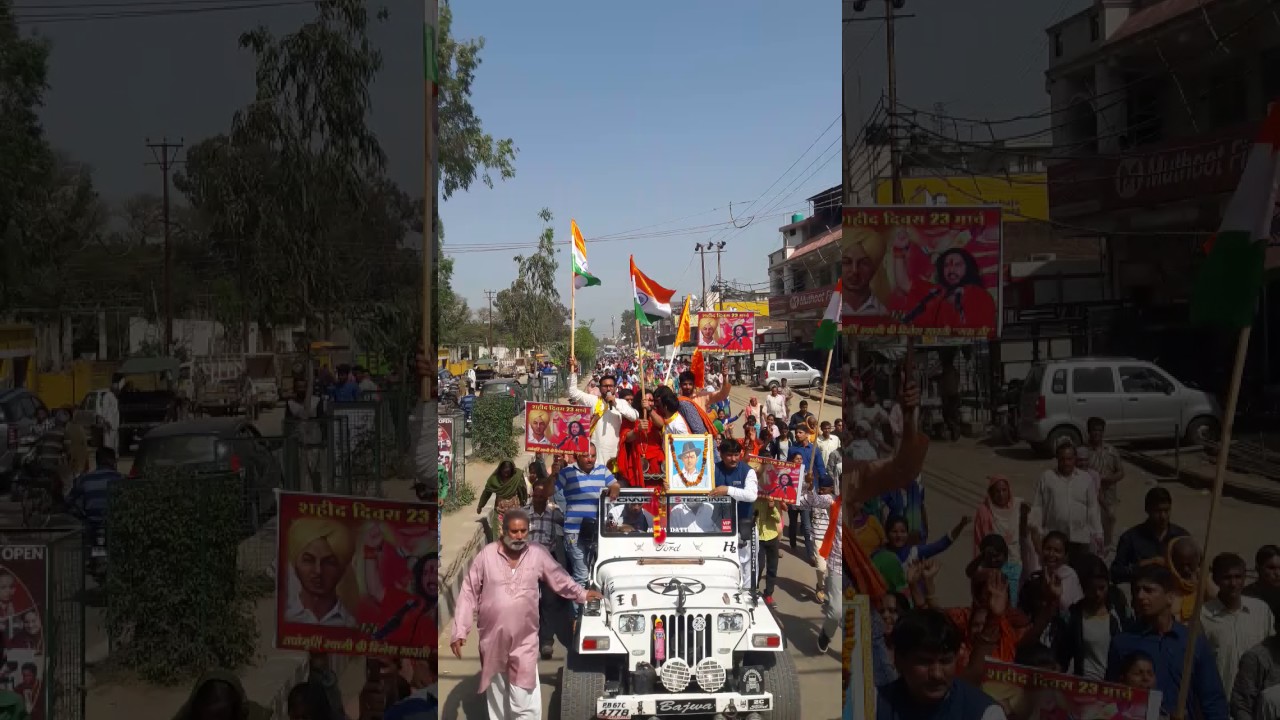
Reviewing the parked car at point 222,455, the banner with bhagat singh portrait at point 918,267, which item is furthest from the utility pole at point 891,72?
the parked car at point 222,455

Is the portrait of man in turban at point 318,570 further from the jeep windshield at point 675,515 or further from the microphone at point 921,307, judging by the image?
the jeep windshield at point 675,515

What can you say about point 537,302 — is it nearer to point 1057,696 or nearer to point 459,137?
point 459,137

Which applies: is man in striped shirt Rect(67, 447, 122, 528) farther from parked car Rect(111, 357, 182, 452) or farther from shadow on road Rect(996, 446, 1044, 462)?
shadow on road Rect(996, 446, 1044, 462)

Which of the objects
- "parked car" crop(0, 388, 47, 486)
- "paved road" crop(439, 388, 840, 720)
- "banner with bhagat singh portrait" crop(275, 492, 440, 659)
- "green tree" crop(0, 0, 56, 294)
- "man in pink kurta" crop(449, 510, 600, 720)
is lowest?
"paved road" crop(439, 388, 840, 720)

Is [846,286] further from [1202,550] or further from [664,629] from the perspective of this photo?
[664,629]

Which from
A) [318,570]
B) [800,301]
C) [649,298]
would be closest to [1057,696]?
[318,570]

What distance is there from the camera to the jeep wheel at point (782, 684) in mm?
4148

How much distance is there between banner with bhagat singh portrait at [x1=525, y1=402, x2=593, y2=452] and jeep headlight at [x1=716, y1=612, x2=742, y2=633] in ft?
5.61

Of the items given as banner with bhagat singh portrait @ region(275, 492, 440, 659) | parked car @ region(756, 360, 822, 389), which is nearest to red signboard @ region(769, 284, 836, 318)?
banner with bhagat singh portrait @ region(275, 492, 440, 659)

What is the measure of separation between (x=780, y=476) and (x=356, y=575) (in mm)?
4780

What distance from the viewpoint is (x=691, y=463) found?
5.20m

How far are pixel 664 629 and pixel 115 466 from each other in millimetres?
2377

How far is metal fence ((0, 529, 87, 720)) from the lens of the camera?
2.85m

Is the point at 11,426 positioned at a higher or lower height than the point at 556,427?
higher
